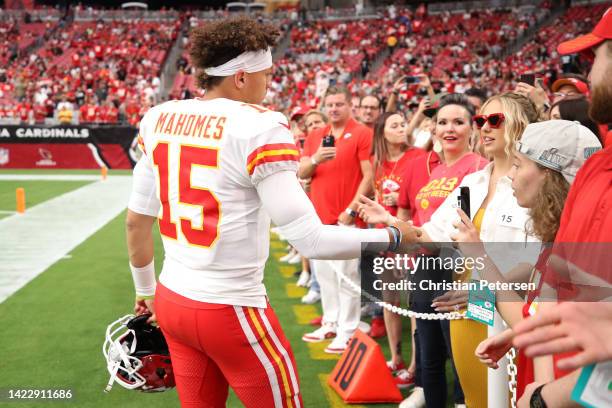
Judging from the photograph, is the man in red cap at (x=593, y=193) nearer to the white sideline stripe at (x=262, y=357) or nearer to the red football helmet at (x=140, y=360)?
the white sideline stripe at (x=262, y=357)

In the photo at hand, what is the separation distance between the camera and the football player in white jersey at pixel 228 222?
7.31 ft

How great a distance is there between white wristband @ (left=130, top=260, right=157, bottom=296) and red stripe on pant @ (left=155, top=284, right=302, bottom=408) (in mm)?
480

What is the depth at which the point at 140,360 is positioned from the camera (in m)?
2.71

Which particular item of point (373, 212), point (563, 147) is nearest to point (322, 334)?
point (373, 212)

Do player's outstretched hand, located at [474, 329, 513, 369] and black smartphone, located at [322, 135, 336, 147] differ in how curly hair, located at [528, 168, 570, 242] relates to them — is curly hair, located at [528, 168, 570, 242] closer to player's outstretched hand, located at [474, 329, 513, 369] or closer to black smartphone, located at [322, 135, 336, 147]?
player's outstretched hand, located at [474, 329, 513, 369]

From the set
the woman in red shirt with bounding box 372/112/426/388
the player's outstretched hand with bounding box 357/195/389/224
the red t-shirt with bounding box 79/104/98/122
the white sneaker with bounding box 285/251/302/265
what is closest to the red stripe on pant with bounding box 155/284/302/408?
the player's outstretched hand with bounding box 357/195/389/224

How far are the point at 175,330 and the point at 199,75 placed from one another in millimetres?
973

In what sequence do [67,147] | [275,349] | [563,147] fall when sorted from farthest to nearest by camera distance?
[67,147]
[275,349]
[563,147]

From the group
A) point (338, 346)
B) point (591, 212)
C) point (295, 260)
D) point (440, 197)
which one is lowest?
point (295, 260)

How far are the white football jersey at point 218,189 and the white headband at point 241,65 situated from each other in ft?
0.43

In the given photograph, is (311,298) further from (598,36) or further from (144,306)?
(598,36)

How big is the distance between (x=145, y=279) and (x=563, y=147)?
72.3 inches

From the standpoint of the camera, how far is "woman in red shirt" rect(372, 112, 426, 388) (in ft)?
16.1

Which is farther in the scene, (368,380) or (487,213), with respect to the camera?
(368,380)
